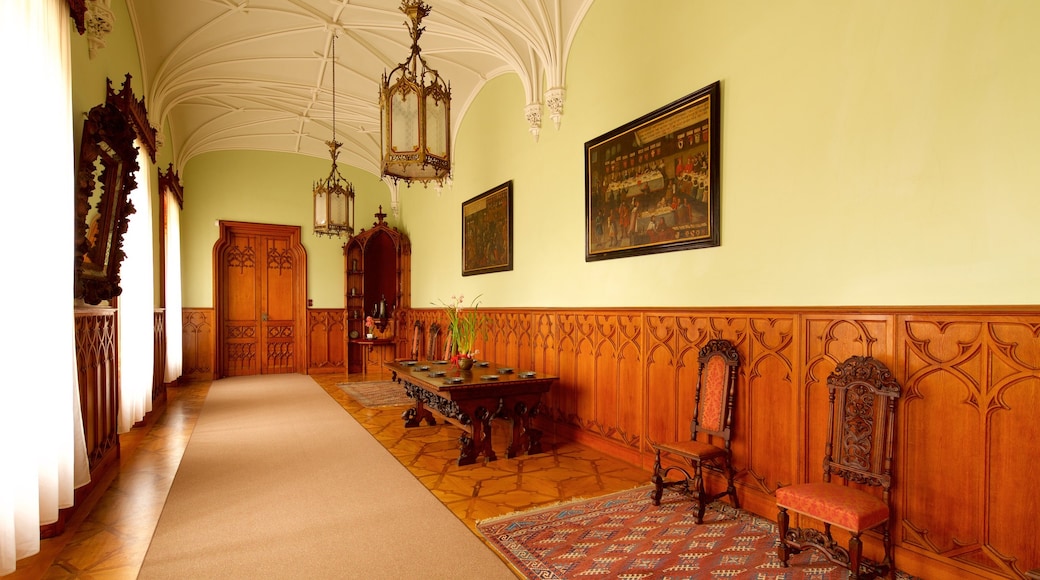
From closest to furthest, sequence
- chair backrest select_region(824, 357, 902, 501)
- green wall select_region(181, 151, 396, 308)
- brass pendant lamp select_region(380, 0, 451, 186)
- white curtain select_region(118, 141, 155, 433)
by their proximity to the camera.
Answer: chair backrest select_region(824, 357, 902, 501) < brass pendant lamp select_region(380, 0, 451, 186) < white curtain select_region(118, 141, 155, 433) < green wall select_region(181, 151, 396, 308)

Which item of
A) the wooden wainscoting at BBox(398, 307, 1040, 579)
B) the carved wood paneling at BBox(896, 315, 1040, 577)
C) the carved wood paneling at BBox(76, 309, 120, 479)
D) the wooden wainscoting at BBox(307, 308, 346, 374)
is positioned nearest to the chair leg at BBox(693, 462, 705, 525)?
the wooden wainscoting at BBox(398, 307, 1040, 579)

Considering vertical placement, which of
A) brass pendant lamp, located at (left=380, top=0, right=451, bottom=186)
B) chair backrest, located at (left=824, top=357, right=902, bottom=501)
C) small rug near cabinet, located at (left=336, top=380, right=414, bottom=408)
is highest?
brass pendant lamp, located at (left=380, top=0, right=451, bottom=186)

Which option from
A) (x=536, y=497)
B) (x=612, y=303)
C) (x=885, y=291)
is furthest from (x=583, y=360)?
(x=885, y=291)

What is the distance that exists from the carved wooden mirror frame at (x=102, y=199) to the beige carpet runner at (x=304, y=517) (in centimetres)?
187

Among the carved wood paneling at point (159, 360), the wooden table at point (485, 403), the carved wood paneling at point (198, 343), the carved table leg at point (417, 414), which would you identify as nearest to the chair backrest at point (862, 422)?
the wooden table at point (485, 403)

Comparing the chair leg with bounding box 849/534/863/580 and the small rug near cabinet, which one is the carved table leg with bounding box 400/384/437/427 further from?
the chair leg with bounding box 849/534/863/580

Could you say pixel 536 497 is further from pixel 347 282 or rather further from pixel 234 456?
pixel 347 282

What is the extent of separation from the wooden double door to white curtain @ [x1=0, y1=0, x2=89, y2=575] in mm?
8519

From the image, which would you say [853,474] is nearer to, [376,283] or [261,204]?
[376,283]

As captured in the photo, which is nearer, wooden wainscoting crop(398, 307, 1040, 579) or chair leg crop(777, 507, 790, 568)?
wooden wainscoting crop(398, 307, 1040, 579)

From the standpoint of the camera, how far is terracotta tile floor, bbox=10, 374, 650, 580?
3.09 meters

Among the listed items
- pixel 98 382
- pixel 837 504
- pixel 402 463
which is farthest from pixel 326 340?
pixel 837 504

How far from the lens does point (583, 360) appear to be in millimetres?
5824

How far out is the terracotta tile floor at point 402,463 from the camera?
309 centimetres
